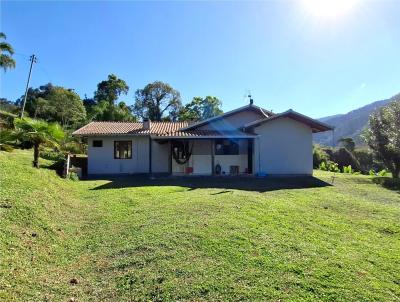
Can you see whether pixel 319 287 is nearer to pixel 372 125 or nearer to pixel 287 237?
pixel 287 237

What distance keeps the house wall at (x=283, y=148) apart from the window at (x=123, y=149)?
810 centimetres

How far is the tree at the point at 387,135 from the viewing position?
2214 centimetres

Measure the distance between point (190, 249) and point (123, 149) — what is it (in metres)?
16.6

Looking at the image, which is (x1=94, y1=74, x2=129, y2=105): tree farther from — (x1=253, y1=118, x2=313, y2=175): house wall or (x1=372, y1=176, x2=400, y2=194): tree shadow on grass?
(x1=372, y1=176, x2=400, y2=194): tree shadow on grass

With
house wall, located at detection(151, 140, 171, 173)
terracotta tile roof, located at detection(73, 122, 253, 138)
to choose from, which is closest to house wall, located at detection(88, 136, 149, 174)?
house wall, located at detection(151, 140, 171, 173)

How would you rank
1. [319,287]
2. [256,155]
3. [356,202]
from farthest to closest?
[256,155]
[356,202]
[319,287]

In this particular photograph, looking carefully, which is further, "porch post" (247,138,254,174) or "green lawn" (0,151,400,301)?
"porch post" (247,138,254,174)

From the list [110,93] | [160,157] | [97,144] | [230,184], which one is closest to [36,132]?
[97,144]

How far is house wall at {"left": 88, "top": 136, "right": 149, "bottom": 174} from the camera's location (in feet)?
71.8

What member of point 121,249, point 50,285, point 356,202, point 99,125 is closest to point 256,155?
point 356,202

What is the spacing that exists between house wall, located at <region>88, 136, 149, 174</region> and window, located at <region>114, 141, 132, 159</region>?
8.3 inches

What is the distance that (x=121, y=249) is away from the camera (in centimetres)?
666

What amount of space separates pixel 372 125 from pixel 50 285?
961 inches

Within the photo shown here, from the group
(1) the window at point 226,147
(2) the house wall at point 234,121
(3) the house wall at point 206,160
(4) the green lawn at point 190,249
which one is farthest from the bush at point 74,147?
(4) the green lawn at point 190,249
